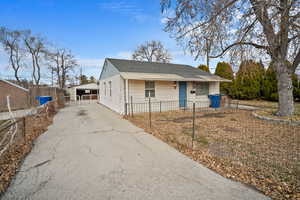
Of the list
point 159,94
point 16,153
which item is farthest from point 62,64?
point 16,153

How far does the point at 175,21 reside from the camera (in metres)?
6.86

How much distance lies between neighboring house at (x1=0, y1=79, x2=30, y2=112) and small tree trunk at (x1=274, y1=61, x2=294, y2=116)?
1993 centimetres

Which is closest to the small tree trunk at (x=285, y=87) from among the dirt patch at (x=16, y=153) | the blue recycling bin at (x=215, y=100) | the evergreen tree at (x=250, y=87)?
the blue recycling bin at (x=215, y=100)

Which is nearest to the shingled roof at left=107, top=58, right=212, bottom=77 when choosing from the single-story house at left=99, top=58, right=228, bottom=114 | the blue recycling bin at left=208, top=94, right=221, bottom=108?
the single-story house at left=99, top=58, right=228, bottom=114

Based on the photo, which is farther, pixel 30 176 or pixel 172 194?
pixel 30 176

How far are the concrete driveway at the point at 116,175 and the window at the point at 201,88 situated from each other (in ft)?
29.4

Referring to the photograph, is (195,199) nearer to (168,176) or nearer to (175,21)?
(168,176)

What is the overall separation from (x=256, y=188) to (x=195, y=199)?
3.61ft

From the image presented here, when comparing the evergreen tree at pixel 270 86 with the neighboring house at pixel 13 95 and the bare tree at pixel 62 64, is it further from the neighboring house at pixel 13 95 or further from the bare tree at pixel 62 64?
the bare tree at pixel 62 64

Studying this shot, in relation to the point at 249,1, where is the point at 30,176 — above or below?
below

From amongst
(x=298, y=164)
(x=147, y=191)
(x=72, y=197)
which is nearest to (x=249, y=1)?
(x=298, y=164)

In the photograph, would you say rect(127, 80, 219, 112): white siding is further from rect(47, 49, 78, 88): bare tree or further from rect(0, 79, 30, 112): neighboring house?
rect(47, 49, 78, 88): bare tree

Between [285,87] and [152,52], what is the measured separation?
26.1 meters

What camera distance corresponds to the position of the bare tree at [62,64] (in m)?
28.9
